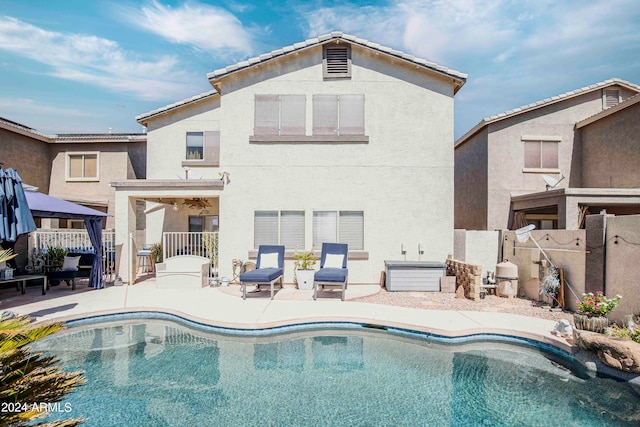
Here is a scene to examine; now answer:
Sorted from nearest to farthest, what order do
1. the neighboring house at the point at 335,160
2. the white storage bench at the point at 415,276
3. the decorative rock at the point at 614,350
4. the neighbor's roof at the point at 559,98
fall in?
the decorative rock at the point at 614,350 → the white storage bench at the point at 415,276 → the neighboring house at the point at 335,160 → the neighbor's roof at the point at 559,98

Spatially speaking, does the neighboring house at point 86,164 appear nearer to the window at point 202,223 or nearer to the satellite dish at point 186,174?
the window at point 202,223

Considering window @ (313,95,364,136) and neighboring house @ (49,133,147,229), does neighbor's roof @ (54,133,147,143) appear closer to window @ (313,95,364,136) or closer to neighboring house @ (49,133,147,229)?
neighboring house @ (49,133,147,229)

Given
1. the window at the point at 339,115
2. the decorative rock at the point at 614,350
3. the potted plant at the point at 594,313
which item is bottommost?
the decorative rock at the point at 614,350

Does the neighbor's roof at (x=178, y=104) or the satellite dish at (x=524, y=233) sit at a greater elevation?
the neighbor's roof at (x=178, y=104)

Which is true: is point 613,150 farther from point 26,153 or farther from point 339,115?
point 26,153

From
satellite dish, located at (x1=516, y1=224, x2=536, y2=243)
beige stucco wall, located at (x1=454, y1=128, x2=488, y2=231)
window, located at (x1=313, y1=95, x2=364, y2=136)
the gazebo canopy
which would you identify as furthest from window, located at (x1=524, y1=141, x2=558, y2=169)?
the gazebo canopy

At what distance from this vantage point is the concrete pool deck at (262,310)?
8109 millimetres

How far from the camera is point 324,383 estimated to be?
6.02 metres

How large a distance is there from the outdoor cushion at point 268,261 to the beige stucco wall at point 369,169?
893 millimetres

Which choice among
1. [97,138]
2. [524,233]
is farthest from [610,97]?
[97,138]

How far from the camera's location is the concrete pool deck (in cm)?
811

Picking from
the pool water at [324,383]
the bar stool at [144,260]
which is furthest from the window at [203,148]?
the pool water at [324,383]

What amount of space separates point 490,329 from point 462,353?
4.26 ft

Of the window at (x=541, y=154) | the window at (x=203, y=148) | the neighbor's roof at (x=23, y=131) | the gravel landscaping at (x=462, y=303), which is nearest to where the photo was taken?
the gravel landscaping at (x=462, y=303)
